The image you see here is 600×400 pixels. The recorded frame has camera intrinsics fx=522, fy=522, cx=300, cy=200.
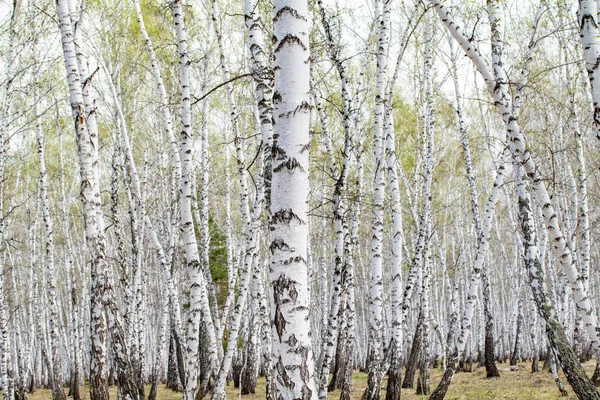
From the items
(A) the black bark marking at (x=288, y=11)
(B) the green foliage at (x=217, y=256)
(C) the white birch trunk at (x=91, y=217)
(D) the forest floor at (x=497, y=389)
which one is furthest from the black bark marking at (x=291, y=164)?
(B) the green foliage at (x=217, y=256)

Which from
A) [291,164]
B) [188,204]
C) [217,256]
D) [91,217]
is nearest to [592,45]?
[291,164]

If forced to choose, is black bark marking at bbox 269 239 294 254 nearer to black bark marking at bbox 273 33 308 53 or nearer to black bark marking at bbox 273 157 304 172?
black bark marking at bbox 273 157 304 172

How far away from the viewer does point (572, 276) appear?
5.39 metres

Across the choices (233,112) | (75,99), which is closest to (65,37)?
(75,99)

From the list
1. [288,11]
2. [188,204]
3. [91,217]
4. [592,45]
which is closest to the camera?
[288,11]

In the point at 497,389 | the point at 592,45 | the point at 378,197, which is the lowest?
the point at 497,389

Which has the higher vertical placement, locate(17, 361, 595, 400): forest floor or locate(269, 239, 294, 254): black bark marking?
locate(269, 239, 294, 254): black bark marking

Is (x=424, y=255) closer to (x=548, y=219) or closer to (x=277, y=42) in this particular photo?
(x=548, y=219)

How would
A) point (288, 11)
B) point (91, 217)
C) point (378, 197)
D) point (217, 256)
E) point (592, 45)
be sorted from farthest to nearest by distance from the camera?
point (217, 256) → point (378, 197) → point (91, 217) → point (592, 45) → point (288, 11)

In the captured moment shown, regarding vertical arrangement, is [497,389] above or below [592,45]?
below

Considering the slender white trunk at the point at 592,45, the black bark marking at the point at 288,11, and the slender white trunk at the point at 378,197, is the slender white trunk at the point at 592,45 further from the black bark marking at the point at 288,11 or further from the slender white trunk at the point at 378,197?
the slender white trunk at the point at 378,197

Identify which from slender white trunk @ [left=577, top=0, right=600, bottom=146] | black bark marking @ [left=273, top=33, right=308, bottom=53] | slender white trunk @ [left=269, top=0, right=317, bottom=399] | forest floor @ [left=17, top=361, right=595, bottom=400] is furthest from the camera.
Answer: forest floor @ [left=17, top=361, right=595, bottom=400]

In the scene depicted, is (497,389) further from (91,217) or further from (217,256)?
(217,256)

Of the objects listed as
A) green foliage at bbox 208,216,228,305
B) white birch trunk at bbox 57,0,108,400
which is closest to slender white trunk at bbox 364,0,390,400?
white birch trunk at bbox 57,0,108,400
